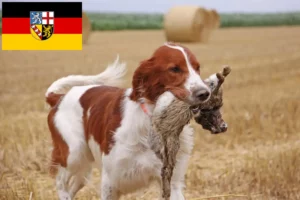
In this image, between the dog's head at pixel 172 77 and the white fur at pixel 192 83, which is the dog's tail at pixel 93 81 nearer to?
the dog's head at pixel 172 77

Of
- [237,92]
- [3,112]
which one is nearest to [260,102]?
[237,92]

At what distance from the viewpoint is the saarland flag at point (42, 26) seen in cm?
511

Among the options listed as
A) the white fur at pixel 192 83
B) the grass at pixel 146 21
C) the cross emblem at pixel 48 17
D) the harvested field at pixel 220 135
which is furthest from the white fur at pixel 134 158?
the grass at pixel 146 21

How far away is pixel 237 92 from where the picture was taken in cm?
929

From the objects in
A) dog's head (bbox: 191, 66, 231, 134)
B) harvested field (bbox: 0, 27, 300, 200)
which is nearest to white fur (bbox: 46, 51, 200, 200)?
dog's head (bbox: 191, 66, 231, 134)

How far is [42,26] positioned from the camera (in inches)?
202

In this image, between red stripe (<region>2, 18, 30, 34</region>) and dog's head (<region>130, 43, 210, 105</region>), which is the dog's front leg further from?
red stripe (<region>2, 18, 30, 34</region>)

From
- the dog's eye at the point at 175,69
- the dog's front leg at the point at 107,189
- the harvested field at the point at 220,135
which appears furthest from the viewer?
the harvested field at the point at 220,135

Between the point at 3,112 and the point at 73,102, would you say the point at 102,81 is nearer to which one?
the point at 73,102

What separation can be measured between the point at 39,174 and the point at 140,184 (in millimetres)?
2242

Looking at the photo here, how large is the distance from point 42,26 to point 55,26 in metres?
0.12

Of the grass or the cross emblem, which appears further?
the grass

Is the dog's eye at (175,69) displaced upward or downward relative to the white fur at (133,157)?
upward

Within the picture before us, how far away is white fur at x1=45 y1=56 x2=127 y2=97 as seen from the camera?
4566mm
